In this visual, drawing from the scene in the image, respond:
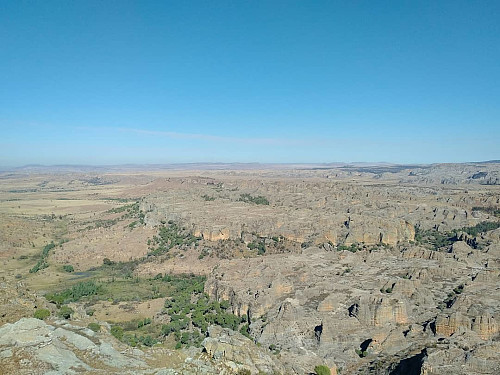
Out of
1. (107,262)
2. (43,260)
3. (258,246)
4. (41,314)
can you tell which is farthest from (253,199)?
(41,314)

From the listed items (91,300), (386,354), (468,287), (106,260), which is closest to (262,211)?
(106,260)

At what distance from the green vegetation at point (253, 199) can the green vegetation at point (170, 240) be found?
39.2 m

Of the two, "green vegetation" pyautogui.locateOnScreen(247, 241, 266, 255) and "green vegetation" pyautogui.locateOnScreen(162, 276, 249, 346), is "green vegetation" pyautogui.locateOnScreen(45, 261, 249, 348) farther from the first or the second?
"green vegetation" pyautogui.locateOnScreen(247, 241, 266, 255)

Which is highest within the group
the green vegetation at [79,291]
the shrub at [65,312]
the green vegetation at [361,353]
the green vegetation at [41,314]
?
the green vegetation at [41,314]

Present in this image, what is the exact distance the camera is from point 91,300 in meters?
61.7

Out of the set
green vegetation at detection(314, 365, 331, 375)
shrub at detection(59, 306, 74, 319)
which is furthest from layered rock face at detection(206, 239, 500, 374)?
shrub at detection(59, 306, 74, 319)

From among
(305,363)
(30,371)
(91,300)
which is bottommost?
(91,300)

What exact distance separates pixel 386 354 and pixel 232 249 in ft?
158

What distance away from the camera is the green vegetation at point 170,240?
8725 cm

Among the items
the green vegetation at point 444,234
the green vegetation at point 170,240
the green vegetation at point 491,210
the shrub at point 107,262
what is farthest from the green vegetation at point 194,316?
the green vegetation at point 491,210

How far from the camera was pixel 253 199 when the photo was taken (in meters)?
139

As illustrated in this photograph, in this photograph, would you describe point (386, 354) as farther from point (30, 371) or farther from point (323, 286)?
point (30, 371)

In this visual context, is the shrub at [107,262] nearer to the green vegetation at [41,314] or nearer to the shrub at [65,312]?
the shrub at [65,312]

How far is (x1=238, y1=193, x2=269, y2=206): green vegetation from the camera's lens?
133325mm
